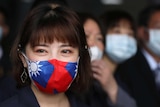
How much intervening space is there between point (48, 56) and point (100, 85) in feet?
2.84

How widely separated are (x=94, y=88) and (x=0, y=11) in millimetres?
2463

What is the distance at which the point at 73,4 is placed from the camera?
7090 mm

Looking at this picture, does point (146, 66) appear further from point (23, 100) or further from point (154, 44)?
point (23, 100)

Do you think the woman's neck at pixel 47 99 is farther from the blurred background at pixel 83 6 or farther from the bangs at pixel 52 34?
the blurred background at pixel 83 6

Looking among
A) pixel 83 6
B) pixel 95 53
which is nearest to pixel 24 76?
pixel 95 53

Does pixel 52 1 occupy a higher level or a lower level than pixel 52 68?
higher

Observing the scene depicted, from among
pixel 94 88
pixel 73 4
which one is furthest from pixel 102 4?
pixel 94 88

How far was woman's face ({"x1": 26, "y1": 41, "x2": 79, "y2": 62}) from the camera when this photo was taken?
98.0 inches

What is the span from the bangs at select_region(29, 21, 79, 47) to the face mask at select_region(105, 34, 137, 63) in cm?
123

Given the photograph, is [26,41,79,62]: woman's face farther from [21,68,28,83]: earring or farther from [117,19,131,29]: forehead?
[117,19,131,29]: forehead

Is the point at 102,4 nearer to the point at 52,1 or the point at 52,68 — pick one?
the point at 52,1

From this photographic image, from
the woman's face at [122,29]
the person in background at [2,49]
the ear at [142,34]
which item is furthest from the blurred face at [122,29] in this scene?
the person in background at [2,49]

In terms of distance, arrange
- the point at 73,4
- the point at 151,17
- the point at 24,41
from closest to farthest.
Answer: the point at 24,41, the point at 151,17, the point at 73,4

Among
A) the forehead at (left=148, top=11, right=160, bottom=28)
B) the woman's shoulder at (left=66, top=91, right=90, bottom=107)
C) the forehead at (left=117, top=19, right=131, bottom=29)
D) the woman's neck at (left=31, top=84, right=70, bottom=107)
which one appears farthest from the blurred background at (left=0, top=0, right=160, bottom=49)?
the woman's neck at (left=31, top=84, right=70, bottom=107)
